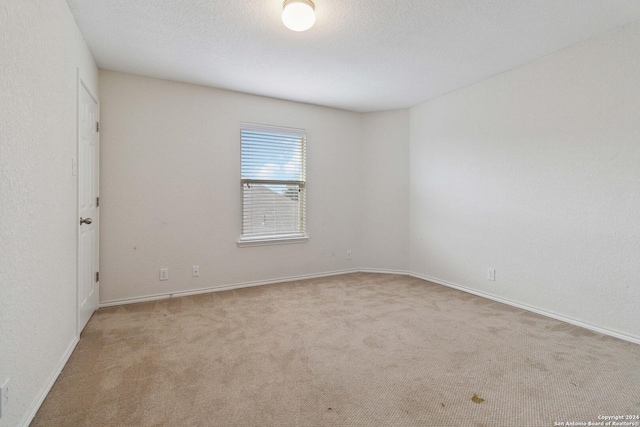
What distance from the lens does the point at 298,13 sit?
6.70ft

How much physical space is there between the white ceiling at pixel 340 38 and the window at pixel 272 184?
699mm

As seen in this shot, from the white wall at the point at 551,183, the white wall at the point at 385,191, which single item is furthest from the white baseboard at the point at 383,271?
the white wall at the point at 551,183

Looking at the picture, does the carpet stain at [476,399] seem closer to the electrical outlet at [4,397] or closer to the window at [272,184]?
the electrical outlet at [4,397]

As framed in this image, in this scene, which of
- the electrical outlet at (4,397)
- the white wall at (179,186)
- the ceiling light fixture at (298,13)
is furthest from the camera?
the white wall at (179,186)

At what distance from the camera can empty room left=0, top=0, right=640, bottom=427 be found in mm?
1621

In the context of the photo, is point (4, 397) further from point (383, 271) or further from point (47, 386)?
point (383, 271)

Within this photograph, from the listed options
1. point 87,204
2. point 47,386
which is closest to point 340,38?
point 87,204

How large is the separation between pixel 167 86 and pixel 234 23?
1496 millimetres

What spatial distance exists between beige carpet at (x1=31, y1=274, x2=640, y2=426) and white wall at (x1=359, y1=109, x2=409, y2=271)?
59.3 inches

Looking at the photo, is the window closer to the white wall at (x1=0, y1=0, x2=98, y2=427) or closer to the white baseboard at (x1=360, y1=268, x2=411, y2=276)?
the white baseboard at (x1=360, y1=268, x2=411, y2=276)

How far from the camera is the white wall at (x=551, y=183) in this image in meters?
2.43

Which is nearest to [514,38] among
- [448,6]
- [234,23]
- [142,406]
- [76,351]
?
[448,6]

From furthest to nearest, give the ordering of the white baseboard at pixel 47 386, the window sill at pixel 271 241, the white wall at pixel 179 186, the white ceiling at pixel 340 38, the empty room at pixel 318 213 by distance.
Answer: the window sill at pixel 271 241 → the white wall at pixel 179 186 → the white ceiling at pixel 340 38 → the empty room at pixel 318 213 → the white baseboard at pixel 47 386

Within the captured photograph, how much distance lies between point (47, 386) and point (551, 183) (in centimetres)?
408
